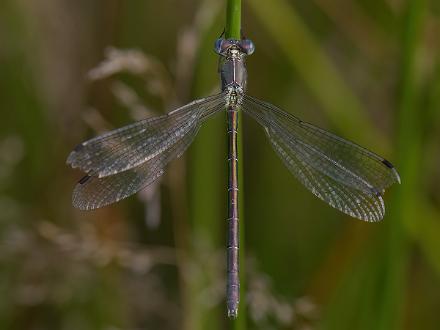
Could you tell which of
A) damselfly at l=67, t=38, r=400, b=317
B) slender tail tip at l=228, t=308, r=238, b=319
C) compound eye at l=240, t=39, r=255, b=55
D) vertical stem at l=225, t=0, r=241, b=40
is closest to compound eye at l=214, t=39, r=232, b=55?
damselfly at l=67, t=38, r=400, b=317

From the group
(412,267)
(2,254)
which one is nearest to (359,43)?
(412,267)

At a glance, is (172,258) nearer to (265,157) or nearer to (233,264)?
(233,264)

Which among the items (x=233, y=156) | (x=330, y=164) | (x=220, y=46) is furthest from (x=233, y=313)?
(x=220, y=46)

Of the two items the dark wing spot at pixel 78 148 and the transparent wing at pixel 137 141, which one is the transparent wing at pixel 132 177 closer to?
the transparent wing at pixel 137 141

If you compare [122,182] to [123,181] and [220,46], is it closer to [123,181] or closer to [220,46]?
[123,181]

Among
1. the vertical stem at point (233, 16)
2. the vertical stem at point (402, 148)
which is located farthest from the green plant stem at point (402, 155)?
the vertical stem at point (233, 16)

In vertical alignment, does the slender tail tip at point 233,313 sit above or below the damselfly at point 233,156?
below

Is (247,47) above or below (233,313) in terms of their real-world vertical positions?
above
